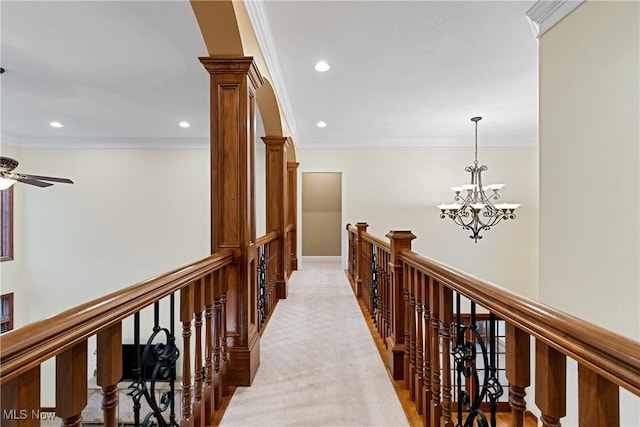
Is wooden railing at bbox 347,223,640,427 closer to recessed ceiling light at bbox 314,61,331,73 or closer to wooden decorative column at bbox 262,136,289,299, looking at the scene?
recessed ceiling light at bbox 314,61,331,73

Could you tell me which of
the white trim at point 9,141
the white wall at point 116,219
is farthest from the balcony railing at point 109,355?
→ the white trim at point 9,141

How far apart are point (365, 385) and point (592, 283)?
155 centimetres

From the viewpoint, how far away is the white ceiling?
2623 millimetres

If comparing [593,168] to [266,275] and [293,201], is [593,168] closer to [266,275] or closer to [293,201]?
[266,275]

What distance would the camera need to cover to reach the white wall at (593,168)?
1940 mm

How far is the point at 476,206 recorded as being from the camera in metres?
5.24

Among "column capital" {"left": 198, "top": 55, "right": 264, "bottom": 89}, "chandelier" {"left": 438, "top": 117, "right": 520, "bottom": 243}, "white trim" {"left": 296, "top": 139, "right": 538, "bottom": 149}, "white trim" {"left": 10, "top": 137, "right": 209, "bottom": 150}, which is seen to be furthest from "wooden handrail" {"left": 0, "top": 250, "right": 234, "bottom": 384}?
"white trim" {"left": 10, "top": 137, "right": 209, "bottom": 150}

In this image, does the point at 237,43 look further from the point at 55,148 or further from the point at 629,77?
the point at 55,148

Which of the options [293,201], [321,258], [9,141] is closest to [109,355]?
[293,201]

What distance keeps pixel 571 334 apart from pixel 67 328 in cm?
110

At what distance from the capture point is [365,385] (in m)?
2.21

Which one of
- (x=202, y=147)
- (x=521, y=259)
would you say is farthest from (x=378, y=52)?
(x=521, y=259)

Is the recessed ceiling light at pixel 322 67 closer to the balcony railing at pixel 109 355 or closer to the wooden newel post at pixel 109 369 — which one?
the balcony railing at pixel 109 355

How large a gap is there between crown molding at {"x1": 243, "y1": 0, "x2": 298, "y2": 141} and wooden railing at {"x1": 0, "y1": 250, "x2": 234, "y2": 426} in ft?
5.72
